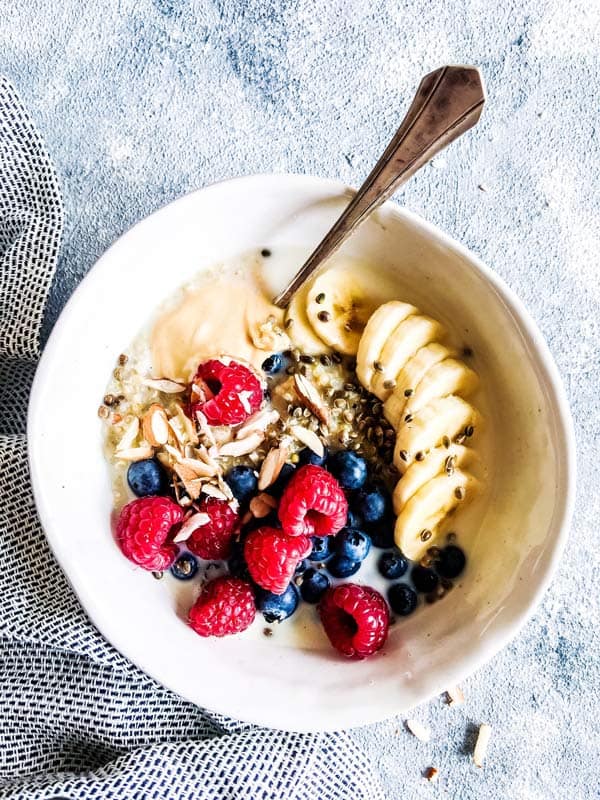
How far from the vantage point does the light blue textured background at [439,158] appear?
1.22m

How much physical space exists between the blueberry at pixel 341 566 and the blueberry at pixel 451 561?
108 mm

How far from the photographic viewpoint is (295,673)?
1.12 meters

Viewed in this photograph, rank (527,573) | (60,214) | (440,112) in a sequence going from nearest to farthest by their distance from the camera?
(440,112)
(527,573)
(60,214)

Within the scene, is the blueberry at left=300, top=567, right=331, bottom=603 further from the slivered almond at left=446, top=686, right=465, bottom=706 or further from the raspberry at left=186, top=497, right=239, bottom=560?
the slivered almond at left=446, top=686, right=465, bottom=706

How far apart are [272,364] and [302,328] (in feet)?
0.19

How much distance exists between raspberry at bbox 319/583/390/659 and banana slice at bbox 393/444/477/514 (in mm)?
110

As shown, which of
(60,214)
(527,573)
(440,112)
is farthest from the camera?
(60,214)

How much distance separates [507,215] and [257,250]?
35cm

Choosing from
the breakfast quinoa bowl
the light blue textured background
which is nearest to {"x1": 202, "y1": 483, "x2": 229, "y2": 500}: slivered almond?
the breakfast quinoa bowl

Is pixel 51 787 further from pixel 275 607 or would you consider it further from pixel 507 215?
pixel 507 215

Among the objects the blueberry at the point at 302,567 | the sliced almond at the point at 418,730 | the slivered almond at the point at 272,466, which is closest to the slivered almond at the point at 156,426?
the slivered almond at the point at 272,466

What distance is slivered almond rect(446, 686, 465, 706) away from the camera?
1218 millimetres

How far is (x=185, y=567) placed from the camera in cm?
111

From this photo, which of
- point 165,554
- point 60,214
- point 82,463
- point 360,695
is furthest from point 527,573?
point 60,214
